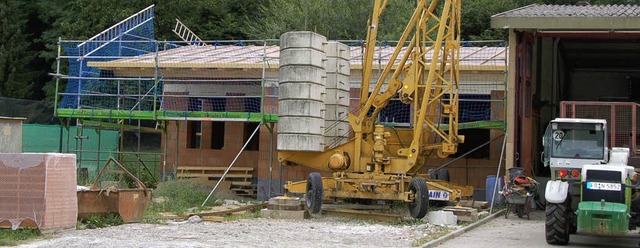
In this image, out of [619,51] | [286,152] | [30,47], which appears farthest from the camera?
[30,47]

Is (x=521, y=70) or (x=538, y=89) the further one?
(x=538, y=89)

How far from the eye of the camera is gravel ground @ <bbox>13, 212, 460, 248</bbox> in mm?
16500

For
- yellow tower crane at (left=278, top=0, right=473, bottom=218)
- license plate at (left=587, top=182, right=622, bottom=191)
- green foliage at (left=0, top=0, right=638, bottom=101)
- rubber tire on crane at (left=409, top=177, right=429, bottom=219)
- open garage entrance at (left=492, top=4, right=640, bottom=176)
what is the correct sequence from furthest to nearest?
green foliage at (left=0, top=0, right=638, bottom=101)
open garage entrance at (left=492, top=4, right=640, bottom=176)
yellow tower crane at (left=278, top=0, right=473, bottom=218)
rubber tire on crane at (left=409, top=177, right=429, bottom=219)
license plate at (left=587, top=182, right=622, bottom=191)

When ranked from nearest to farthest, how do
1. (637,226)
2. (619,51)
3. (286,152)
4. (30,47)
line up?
(637,226) < (286,152) < (619,51) < (30,47)

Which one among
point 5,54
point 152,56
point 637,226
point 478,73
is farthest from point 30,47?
point 637,226

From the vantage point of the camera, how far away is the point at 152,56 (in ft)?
104

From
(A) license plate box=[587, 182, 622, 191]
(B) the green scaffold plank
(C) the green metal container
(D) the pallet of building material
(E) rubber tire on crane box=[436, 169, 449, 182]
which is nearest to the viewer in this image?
(C) the green metal container

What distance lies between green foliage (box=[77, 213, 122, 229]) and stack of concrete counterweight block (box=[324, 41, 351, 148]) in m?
7.08

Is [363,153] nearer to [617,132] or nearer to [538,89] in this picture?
[617,132]

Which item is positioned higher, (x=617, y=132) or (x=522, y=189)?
(x=617, y=132)

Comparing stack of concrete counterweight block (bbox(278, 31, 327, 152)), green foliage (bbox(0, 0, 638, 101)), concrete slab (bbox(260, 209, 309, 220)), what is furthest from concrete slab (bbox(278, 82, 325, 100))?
green foliage (bbox(0, 0, 638, 101))

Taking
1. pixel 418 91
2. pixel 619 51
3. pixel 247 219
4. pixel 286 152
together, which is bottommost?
pixel 247 219

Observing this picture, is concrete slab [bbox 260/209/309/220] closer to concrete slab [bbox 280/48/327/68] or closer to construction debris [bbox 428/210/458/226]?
construction debris [bbox 428/210/458/226]

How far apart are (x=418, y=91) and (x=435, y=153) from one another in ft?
6.80
